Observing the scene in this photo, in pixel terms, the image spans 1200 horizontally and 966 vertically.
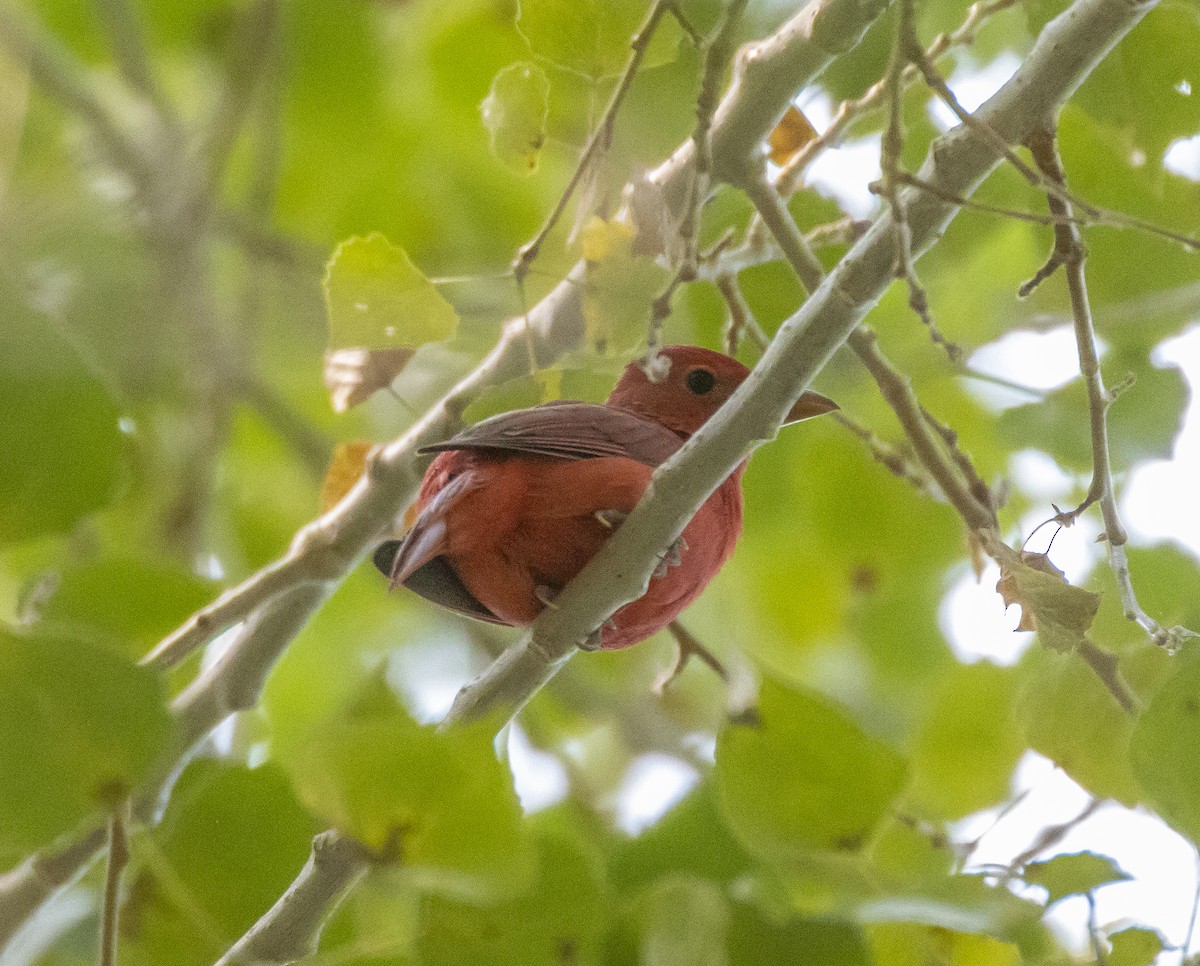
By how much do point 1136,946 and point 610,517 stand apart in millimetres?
1051

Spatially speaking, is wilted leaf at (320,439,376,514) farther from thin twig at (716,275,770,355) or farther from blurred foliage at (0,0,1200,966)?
thin twig at (716,275,770,355)

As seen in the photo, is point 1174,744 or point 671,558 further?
point 671,558

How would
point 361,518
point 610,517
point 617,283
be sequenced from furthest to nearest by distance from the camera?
1. point 361,518
2. point 610,517
3. point 617,283

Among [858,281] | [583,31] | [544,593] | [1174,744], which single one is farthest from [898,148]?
[544,593]

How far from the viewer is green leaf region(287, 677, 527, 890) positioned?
142 cm

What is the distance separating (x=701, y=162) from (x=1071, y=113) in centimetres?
98

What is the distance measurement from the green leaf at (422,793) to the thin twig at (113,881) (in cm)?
21

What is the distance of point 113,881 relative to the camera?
1.45 m

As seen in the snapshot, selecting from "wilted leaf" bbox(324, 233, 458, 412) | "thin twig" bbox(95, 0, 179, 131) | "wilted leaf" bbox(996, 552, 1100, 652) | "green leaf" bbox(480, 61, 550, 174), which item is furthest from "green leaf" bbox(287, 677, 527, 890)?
"thin twig" bbox(95, 0, 179, 131)

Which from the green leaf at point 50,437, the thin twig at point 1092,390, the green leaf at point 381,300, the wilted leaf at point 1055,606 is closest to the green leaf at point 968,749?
the thin twig at point 1092,390

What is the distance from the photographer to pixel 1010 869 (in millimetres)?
1790

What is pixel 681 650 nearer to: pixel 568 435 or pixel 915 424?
pixel 568 435

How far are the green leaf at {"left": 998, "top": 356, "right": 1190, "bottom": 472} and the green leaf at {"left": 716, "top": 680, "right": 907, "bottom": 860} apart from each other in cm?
95

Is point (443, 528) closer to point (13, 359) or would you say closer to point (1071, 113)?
point (13, 359)
